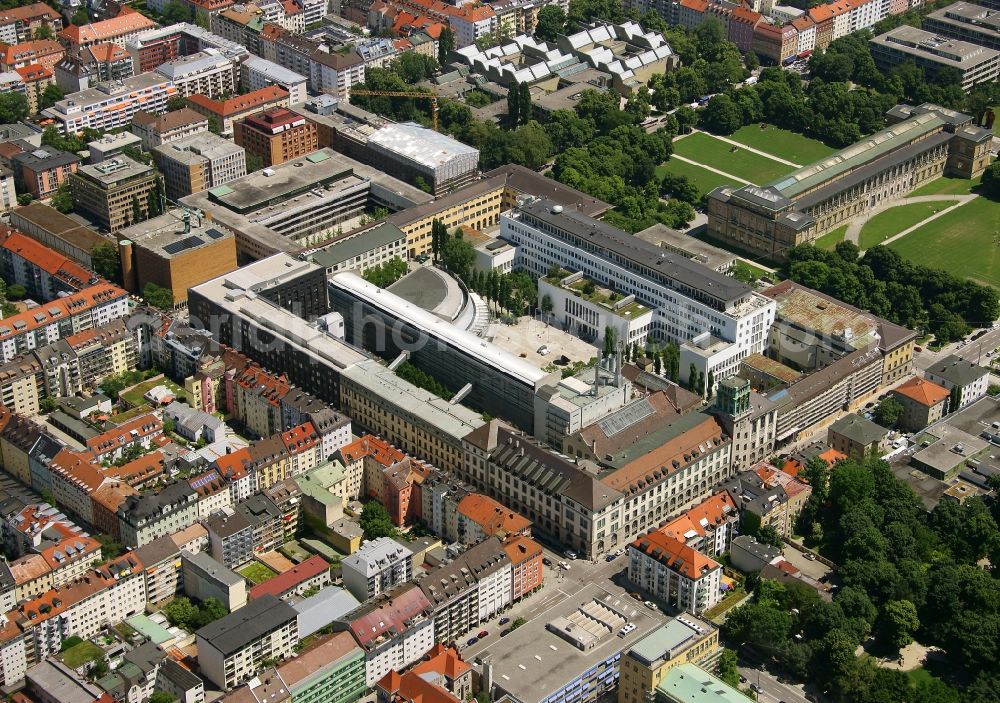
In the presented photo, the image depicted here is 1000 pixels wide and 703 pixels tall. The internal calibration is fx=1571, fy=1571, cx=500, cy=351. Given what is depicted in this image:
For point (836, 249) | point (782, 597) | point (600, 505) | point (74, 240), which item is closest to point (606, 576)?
point (600, 505)

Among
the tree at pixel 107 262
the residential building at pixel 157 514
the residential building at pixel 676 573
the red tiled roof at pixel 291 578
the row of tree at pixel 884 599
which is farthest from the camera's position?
the tree at pixel 107 262

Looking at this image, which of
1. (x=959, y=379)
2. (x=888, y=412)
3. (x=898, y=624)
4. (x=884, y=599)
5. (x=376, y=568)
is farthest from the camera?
(x=959, y=379)

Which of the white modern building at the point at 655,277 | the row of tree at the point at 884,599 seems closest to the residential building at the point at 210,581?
the row of tree at the point at 884,599

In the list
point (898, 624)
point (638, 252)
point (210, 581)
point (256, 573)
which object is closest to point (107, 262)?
point (256, 573)

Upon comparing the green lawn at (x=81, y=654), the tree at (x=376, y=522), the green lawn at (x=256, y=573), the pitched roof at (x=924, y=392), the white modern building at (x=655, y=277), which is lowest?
the green lawn at (x=256, y=573)

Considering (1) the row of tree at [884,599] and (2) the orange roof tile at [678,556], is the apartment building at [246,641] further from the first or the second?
(1) the row of tree at [884,599]

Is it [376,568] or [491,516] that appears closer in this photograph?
[376,568]

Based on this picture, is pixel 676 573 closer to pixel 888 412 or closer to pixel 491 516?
pixel 491 516

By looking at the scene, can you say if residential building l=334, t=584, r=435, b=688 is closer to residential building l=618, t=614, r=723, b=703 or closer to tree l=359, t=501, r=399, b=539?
tree l=359, t=501, r=399, b=539
